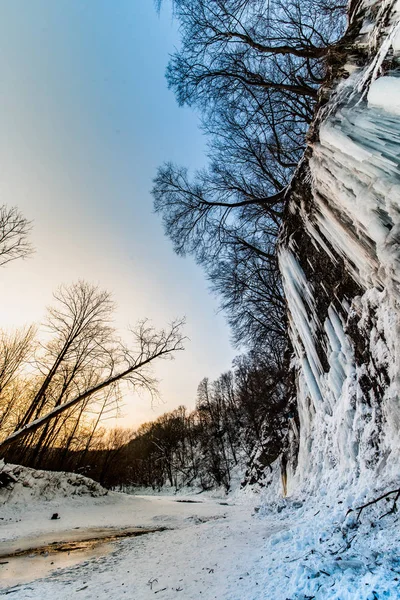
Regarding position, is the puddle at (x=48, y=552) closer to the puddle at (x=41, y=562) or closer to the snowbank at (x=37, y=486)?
the puddle at (x=41, y=562)

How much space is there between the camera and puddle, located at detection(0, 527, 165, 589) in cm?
329

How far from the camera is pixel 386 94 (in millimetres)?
2314

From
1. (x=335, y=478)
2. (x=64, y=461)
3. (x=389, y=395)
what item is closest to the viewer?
(x=389, y=395)

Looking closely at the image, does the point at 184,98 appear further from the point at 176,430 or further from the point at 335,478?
the point at 176,430

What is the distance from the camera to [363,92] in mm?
2955

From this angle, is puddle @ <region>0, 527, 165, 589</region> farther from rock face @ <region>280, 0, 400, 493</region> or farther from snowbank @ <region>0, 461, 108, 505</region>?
rock face @ <region>280, 0, 400, 493</region>

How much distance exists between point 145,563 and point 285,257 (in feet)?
18.8

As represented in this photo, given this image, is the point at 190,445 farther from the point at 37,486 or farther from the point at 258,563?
the point at 258,563

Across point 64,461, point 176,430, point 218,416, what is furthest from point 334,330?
point 176,430

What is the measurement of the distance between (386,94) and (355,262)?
1.75m

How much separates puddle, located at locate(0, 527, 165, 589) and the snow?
6054mm

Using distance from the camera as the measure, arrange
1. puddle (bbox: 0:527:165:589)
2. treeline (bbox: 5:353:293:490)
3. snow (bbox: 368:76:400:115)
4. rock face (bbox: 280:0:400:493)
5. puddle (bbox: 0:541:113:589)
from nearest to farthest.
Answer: snow (bbox: 368:76:400:115) → rock face (bbox: 280:0:400:493) → puddle (bbox: 0:541:113:589) → puddle (bbox: 0:527:165:589) → treeline (bbox: 5:353:293:490)

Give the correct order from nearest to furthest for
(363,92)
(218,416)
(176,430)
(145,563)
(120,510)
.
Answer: (363,92), (145,563), (120,510), (218,416), (176,430)

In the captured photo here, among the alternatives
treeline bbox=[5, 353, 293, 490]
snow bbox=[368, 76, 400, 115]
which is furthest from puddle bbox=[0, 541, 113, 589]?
treeline bbox=[5, 353, 293, 490]
